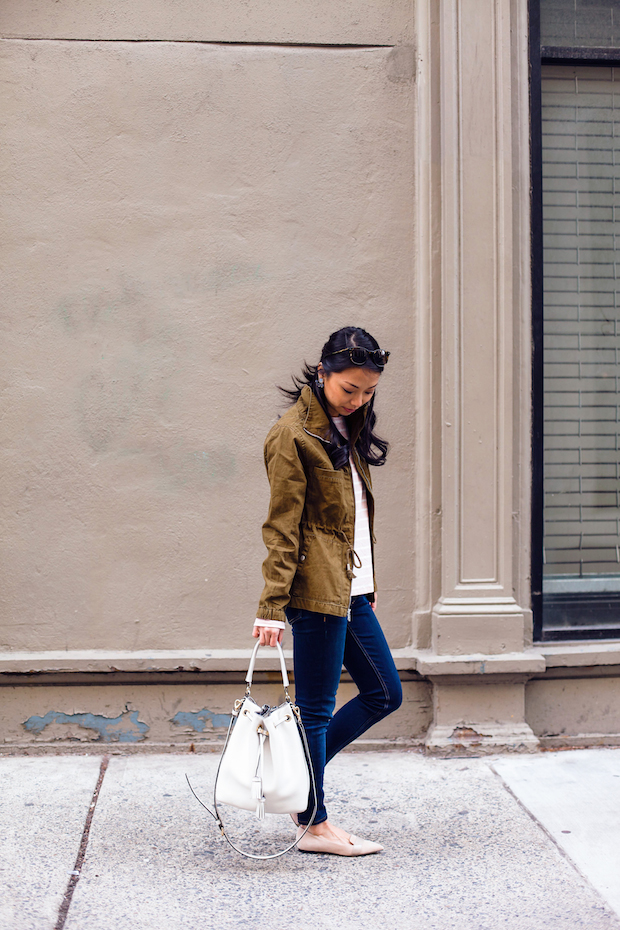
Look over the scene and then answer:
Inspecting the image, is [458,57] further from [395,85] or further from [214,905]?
[214,905]

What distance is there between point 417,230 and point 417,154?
40 centimetres

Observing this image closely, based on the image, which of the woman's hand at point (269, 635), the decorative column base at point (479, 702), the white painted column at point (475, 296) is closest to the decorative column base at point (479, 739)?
the decorative column base at point (479, 702)

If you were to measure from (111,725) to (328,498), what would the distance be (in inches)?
81.2

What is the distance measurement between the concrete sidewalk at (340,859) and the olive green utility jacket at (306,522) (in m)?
0.96

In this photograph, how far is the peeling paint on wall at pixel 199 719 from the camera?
4.27 meters

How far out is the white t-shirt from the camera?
308cm

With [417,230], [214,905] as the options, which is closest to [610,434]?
[417,230]

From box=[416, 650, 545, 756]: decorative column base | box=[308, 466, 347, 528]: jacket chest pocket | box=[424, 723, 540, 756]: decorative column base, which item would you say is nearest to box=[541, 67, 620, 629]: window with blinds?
box=[416, 650, 545, 756]: decorative column base

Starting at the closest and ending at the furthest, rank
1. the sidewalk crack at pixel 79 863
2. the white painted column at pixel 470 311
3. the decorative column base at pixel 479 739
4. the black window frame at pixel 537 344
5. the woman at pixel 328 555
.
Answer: the sidewalk crack at pixel 79 863
the woman at pixel 328 555
the decorative column base at pixel 479 739
the white painted column at pixel 470 311
the black window frame at pixel 537 344

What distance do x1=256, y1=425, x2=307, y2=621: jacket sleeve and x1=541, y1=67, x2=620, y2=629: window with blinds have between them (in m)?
2.18

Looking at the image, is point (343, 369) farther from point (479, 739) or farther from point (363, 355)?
point (479, 739)

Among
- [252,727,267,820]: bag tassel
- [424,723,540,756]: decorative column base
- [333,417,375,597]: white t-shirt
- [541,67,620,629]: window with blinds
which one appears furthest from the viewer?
[541,67,620,629]: window with blinds

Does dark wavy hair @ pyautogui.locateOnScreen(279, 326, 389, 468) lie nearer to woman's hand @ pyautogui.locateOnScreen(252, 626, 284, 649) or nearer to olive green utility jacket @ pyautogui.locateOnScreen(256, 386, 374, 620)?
olive green utility jacket @ pyautogui.locateOnScreen(256, 386, 374, 620)

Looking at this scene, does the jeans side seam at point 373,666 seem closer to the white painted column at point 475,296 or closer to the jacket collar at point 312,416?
the jacket collar at point 312,416
